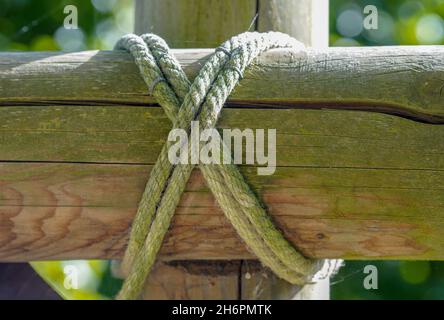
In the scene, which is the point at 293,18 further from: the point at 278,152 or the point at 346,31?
the point at 346,31

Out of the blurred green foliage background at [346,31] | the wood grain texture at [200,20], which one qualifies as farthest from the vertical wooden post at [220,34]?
the blurred green foliage background at [346,31]

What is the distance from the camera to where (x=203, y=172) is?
130 cm

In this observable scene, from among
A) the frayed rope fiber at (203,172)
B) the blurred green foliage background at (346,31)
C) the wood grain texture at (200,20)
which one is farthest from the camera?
the blurred green foliage background at (346,31)

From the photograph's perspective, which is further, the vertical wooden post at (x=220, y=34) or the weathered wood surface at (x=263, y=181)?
the vertical wooden post at (x=220, y=34)

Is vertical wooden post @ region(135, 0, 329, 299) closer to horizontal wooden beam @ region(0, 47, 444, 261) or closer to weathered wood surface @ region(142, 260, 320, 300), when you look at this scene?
weathered wood surface @ region(142, 260, 320, 300)

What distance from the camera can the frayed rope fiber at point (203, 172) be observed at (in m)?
1.30

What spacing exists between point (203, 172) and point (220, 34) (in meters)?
0.39

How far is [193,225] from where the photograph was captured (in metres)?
1.36

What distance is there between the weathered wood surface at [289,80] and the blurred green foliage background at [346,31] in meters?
3.00

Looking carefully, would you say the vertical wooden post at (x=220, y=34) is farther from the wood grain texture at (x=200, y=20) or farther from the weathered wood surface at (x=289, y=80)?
the weathered wood surface at (x=289, y=80)

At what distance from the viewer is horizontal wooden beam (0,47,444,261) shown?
1.32 m

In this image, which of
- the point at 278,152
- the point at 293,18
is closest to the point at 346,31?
the point at 293,18

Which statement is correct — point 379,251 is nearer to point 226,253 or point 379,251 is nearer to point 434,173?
point 434,173
